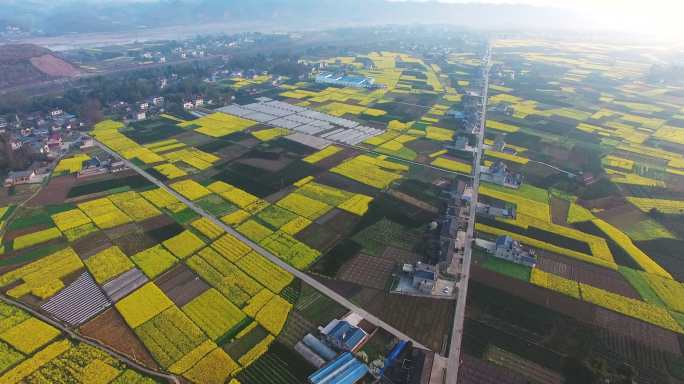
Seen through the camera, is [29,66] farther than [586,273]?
Yes

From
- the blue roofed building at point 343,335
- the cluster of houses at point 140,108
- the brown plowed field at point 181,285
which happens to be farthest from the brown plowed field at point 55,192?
the blue roofed building at point 343,335

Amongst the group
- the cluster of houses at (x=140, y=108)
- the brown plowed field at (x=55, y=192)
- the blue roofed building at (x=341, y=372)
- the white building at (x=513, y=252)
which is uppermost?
the cluster of houses at (x=140, y=108)

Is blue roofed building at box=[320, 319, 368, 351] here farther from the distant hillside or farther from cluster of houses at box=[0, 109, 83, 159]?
the distant hillside

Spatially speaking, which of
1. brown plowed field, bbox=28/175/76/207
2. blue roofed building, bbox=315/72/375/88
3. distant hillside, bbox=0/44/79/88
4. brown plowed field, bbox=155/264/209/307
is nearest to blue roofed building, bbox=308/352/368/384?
brown plowed field, bbox=155/264/209/307

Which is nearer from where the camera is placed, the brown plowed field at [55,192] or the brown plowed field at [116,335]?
the brown plowed field at [116,335]

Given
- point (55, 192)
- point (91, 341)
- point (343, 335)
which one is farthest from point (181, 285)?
point (55, 192)

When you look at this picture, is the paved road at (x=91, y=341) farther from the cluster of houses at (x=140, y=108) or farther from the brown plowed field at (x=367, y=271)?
the cluster of houses at (x=140, y=108)

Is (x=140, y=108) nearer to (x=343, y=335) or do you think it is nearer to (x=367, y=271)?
(x=367, y=271)
